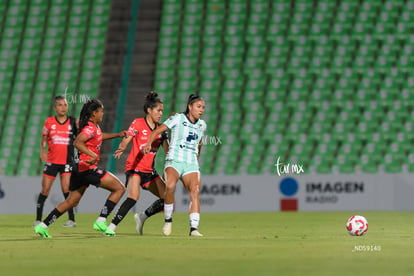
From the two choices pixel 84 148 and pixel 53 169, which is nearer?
pixel 84 148

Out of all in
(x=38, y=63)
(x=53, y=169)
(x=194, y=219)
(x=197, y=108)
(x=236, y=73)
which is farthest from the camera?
(x=38, y=63)

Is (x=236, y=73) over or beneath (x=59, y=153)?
over

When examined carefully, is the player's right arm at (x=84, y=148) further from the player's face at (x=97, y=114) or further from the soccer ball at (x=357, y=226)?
the soccer ball at (x=357, y=226)

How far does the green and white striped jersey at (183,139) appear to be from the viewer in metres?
11.5

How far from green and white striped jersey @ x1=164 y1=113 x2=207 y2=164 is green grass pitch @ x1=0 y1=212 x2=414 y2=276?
110 centimetres

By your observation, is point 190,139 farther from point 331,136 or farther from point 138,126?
point 331,136

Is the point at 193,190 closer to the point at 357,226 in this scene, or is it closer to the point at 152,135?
the point at 152,135

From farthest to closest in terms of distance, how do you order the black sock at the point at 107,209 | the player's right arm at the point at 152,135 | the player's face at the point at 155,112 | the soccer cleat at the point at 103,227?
1. the player's face at the point at 155,112
2. the black sock at the point at 107,209
3. the soccer cleat at the point at 103,227
4. the player's right arm at the point at 152,135

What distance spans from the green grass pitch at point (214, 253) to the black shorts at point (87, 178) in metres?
0.69

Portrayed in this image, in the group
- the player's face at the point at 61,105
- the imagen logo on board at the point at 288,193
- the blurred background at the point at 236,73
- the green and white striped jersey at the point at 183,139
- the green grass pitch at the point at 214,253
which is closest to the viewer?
the green grass pitch at the point at 214,253

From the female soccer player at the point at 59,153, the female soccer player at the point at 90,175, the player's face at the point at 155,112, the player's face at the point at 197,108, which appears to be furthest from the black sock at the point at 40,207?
the player's face at the point at 197,108

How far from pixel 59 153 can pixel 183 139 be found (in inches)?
155

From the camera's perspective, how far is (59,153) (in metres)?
14.8

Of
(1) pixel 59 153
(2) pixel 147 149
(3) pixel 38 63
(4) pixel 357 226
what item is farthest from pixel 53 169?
(3) pixel 38 63
